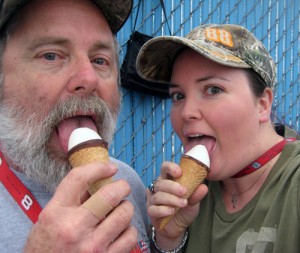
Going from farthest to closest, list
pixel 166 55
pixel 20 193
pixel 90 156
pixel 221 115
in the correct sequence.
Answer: pixel 166 55 < pixel 221 115 < pixel 20 193 < pixel 90 156

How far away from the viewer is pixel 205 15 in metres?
4.66

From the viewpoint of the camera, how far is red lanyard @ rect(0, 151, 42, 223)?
154 centimetres

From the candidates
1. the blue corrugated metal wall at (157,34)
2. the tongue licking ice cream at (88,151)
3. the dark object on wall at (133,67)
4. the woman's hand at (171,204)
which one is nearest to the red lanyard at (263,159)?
the woman's hand at (171,204)

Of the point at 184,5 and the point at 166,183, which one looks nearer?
the point at 166,183

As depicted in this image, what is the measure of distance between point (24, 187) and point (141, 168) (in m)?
2.68

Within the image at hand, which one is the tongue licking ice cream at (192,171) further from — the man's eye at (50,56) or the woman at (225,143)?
the man's eye at (50,56)

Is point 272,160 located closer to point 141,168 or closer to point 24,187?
point 24,187

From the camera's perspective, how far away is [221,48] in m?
1.88

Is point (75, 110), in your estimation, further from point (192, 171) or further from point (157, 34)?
point (157, 34)

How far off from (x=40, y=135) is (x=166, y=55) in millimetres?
811

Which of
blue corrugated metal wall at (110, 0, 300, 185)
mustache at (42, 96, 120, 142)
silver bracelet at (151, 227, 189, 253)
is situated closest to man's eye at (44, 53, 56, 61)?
mustache at (42, 96, 120, 142)

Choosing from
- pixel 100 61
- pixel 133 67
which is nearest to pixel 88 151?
pixel 100 61

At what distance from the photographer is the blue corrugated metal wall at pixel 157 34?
4.13 m

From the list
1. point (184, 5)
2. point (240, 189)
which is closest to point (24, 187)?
point (240, 189)
